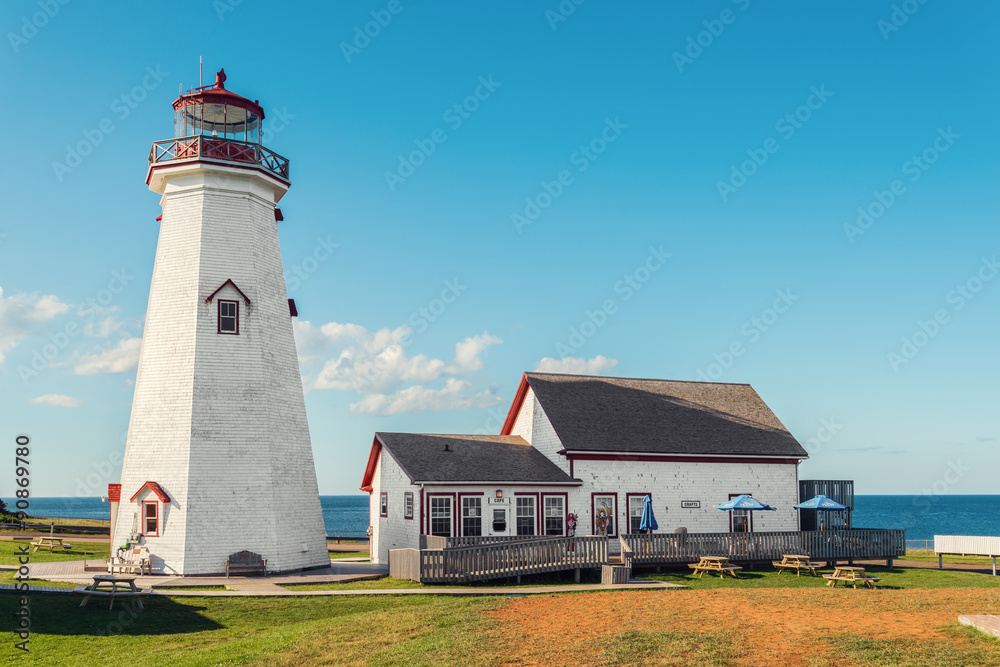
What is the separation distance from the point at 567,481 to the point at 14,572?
660 inches

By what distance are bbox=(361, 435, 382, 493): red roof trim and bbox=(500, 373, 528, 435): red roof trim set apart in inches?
239

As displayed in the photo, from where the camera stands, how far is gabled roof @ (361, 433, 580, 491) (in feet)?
90.4

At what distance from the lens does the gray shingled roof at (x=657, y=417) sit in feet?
101

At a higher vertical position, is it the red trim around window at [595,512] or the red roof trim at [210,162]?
the red roof trim at [210,162]

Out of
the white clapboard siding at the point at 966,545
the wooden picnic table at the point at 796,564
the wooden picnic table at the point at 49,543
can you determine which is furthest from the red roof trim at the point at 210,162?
the white clapboard siding at the point at 966,545

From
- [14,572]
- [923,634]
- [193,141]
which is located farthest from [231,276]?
[923,634]

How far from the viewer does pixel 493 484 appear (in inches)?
1101

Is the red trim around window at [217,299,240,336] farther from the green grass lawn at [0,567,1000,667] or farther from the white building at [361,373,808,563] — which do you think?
the green grass lawn at [0,567,1000,667]

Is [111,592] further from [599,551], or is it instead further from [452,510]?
[599,551]

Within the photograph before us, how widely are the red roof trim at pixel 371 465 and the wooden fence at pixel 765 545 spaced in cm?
937

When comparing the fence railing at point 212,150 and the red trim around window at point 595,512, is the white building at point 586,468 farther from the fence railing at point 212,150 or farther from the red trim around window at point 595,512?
the fence railing at point 212,150

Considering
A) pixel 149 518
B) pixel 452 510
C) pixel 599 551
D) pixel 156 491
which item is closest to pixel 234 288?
pixel 156 491

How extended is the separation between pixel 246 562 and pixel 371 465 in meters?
7.20

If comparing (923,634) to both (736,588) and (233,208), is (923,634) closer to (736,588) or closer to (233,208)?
(736,588)
